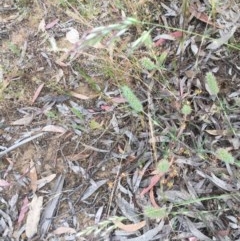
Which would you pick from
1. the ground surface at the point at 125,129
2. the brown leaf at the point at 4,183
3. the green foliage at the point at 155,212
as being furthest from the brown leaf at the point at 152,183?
the brown leaf at the point at 4,183

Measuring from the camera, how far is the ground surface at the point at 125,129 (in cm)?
194

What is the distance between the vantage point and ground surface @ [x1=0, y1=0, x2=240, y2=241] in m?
1.94

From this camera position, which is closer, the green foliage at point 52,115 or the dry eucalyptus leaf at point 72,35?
the green foliage at point 52,115

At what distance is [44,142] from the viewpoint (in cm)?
223

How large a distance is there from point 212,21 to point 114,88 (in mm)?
502

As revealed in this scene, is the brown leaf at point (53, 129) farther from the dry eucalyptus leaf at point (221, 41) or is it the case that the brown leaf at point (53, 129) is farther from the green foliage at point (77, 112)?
the dry eucalyptus leaf at point (221, 41)

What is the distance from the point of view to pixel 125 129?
213 cm

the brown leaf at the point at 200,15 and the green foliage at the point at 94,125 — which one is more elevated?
the brown leaf at the point at 200,15

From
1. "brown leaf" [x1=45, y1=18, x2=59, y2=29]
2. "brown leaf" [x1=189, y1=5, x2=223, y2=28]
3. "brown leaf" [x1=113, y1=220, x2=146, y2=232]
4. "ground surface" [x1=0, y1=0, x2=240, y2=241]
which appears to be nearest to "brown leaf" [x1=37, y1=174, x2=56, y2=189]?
"ground surface" [x1=0, y1=0, x2=240, y2=241]

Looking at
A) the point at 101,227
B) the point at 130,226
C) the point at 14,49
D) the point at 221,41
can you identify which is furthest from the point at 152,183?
the point at 14,49

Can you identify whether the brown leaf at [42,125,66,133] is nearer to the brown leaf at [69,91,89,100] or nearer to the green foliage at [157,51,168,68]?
the brown leaf at [69,91,89,100]

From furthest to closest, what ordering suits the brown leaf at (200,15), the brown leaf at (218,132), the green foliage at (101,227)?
the brown leaf at (200,15), the brown leaf at (218,132), the green foliage at (101,227)

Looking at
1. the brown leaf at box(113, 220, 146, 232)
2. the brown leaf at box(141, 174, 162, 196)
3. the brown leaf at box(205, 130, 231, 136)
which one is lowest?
the brown leaf at box(113, 220, 146, 232)

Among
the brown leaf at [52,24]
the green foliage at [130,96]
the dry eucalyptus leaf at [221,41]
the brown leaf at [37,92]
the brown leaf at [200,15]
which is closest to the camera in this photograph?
the green foliage at [130,96]
